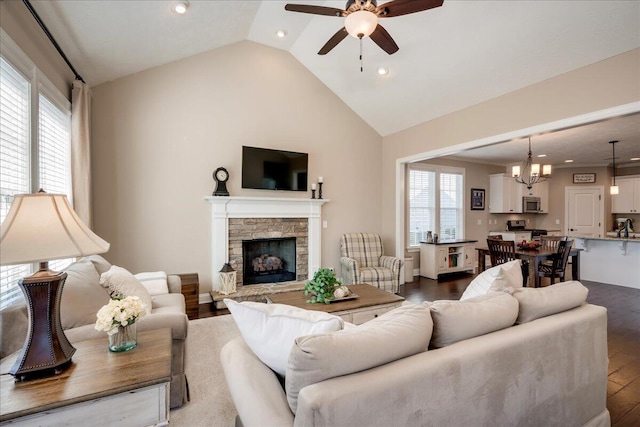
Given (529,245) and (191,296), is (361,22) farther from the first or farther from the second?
(529,245)

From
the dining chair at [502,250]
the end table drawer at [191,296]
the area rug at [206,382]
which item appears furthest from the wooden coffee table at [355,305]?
the dining chair at [502,250]

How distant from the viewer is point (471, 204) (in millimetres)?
7086

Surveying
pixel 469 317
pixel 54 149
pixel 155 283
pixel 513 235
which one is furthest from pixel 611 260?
pixel 54 149

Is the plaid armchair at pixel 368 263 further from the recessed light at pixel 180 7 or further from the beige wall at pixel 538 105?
the recessed light at pixel 180 7

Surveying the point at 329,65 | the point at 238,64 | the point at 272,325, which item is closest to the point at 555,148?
the point at 329,65

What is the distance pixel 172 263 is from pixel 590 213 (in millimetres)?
9478

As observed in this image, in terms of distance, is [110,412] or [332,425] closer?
[332,425]

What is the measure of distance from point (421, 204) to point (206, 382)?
547 centimetres

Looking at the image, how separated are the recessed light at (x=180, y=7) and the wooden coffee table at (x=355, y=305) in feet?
10.1

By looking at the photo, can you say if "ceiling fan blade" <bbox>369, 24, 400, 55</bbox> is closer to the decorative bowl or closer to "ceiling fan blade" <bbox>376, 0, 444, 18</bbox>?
"ceiling fan blade" <bbox>376, 0, 444, 18</bbox>

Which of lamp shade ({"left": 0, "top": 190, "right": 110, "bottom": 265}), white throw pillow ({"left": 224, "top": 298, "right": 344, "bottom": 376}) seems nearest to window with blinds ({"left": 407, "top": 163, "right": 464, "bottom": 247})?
white throw pillow ({"left": 224, "top": 298, "right": 344, "bottom": 376})

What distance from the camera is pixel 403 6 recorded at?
8.00ft

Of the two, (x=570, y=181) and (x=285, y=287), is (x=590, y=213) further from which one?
(x=285, y=287)

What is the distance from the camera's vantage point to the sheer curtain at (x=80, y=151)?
9.93 feet
